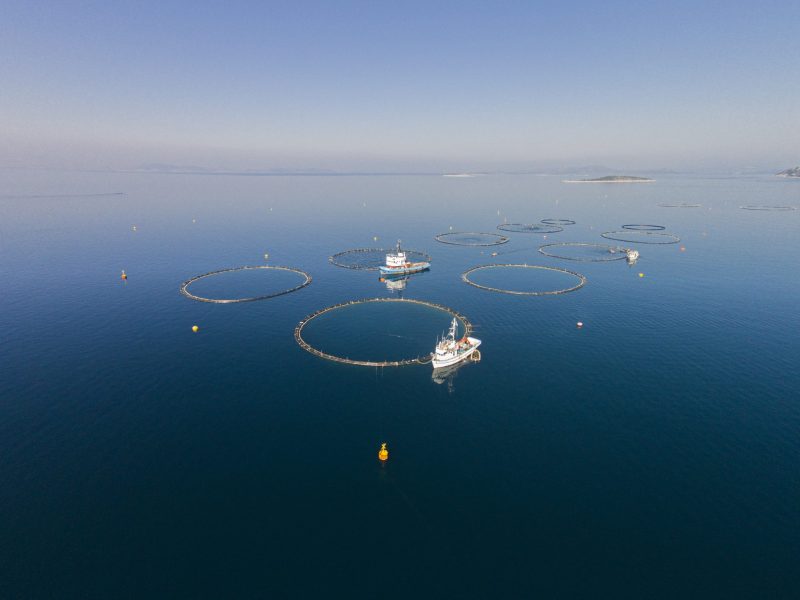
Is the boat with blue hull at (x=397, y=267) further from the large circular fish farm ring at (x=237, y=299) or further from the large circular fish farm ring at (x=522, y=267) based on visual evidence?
the large circular fish farm ring at (x=237, y=299)

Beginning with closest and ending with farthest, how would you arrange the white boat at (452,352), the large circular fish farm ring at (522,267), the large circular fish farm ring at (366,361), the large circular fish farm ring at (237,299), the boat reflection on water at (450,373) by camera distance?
1. the boat reflection on water at (450,373)
2. the white boat at (452,352)
3. the large circular fish farm ring at (366,361)
4. the large circular fish farm ring at (237,299)
5. the large circular fish farm ring at (522,267)

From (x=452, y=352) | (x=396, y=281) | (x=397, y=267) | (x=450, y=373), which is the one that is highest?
(x=397, y=267)

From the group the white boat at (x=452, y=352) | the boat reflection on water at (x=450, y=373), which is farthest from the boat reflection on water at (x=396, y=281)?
the boat reflection on water at (x=450, y=373)

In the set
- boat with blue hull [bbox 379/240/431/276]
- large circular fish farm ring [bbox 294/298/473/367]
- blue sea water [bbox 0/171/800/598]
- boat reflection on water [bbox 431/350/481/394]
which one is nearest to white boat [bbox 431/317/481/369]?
boat reflection on water [bbox 431/350/481/394]

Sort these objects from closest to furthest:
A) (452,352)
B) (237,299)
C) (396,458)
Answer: (396,458)
(452,352)
(237,299)

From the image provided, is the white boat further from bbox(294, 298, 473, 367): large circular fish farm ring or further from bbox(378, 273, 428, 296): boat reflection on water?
bbox(378, 273, 428, 296): boat reflection on water

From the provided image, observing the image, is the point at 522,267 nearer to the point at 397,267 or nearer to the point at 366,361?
the point at 397,267

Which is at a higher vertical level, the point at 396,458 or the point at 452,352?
the point at 452,352

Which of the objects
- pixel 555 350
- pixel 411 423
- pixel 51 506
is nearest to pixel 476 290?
pixel 555 350


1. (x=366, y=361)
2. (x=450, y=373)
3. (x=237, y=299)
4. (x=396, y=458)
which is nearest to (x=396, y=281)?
(x=237, y=299)

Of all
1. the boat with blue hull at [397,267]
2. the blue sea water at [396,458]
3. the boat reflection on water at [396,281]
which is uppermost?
the boat with blue hull at [397,267]
